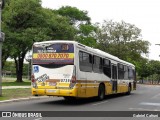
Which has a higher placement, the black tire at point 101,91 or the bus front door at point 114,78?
the bus front door at point 114,78

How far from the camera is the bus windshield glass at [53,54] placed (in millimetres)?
18156

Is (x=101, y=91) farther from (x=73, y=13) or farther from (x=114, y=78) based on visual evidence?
(x=73, y=13)

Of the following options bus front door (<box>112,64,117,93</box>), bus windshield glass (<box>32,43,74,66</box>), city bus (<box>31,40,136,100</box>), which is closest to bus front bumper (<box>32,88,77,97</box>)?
city bus (<box>31,40,136,100</box>)

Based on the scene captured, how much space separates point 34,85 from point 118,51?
43388 millimetres

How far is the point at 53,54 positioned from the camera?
1844 cm

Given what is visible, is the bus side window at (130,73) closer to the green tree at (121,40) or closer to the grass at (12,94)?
the grass at (12,94)

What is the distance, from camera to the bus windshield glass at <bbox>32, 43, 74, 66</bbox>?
18.2 metres

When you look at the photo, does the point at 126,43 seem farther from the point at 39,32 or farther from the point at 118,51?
the point at 39,32

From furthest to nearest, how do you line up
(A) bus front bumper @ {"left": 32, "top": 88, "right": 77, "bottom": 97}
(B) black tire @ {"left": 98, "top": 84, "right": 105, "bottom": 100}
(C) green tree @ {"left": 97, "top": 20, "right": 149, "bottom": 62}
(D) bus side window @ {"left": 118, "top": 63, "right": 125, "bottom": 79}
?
(C) green tree @ {"left": 97, "top": 20, "right": 149, "bottom": 62} < (D) bus side window @ {"left": 118, "top": 63, "right": 125, "bottom": 79} < (B) black tire @ {"left": 98, "top": 84, "right": 105, "bottom": 100} < (A) bus front bumper @ {"left": 32, "top": 88, "right": 77, "bottom": 97}

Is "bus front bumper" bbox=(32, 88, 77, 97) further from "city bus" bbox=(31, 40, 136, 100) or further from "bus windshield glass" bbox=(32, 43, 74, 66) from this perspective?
"bus windshield glass" bbox=(32, 43, 74, 66)

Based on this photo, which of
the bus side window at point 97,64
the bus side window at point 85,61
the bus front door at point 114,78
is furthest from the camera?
the bus front door at point 114,78

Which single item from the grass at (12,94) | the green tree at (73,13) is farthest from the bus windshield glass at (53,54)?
the green tree at (73,13)

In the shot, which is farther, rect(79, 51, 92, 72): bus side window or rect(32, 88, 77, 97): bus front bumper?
rect(79, 51, 92, 72): bus side window

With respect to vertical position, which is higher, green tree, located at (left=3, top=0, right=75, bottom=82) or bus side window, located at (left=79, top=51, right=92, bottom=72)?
green tree, located at (left=3, top=0, right=75, bottom=82)
